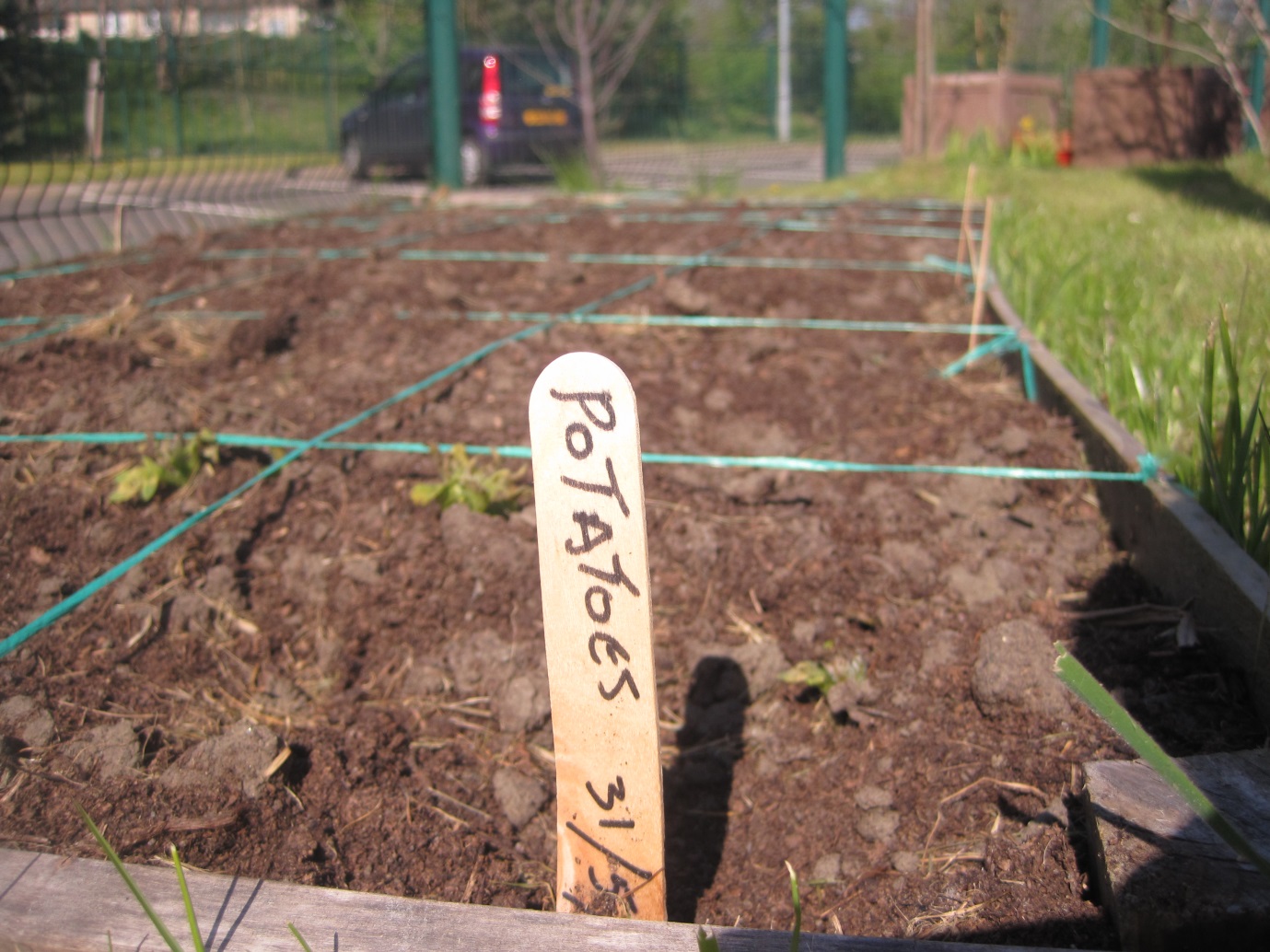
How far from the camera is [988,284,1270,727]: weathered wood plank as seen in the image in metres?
1.54

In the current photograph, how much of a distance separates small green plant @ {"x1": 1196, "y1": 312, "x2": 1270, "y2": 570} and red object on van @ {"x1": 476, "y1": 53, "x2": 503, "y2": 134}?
26.6ft

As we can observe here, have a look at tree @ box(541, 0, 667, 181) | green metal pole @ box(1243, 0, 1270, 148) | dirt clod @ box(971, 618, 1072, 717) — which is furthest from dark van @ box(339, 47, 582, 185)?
dirt clod @ box(971, 618, 1072, 717)

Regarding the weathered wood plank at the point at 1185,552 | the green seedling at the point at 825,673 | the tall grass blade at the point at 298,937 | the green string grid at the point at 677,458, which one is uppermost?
the green string grid at the point at 677,458

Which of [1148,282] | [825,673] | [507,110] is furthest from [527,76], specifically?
[825,673]

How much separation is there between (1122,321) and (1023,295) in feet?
1.70

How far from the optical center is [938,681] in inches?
67.6

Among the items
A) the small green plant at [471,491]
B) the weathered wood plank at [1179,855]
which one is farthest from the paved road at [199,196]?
the weathered wood plank at [1179,855]

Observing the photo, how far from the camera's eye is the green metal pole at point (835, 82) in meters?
9.39

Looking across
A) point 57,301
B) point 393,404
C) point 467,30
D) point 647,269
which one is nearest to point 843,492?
point 393,404

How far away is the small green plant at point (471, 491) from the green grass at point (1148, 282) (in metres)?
1.32

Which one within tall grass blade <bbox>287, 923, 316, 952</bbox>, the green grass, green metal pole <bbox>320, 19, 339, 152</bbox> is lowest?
tall grass blade <bbox>287, 923, 316, 952</bbox>

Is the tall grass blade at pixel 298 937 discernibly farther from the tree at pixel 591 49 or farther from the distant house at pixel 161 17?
the tree at pixel 591 49

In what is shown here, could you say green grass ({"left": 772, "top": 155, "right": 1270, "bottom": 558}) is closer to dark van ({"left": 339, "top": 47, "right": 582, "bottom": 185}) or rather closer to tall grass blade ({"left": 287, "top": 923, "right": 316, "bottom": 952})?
tall grass blade ({"left": 287, "top": 923, "right": 316, "bottom": 952})

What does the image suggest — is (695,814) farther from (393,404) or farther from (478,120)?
(478,120)
